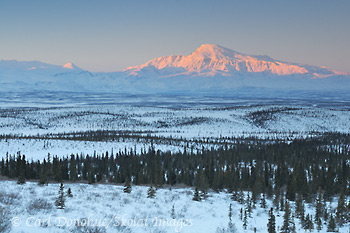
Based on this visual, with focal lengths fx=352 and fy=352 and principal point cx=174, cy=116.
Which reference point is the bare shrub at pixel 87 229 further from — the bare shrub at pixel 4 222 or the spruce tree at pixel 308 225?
the spruce tree at pixel 308 225

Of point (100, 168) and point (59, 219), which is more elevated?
point (59, 219)

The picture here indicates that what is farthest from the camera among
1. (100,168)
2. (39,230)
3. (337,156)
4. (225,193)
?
(337,156)

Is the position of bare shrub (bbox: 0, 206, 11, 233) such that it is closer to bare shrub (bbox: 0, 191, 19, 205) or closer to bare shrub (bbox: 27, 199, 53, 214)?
bare shrub (bbox: 27, 199, 53, 214)

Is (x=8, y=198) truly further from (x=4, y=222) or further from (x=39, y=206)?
(x=4, y=222)

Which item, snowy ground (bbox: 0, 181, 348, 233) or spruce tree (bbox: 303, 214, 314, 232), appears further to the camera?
spruce tree (bbox: 303, 214, 314, 232)

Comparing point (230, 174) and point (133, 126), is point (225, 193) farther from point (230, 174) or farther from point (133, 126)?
point (133, 126)

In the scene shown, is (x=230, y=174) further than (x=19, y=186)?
Yes

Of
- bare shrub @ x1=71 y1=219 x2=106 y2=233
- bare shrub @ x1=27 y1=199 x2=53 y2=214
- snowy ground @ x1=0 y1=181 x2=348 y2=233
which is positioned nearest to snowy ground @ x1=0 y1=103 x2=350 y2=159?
snowy ground @ x1=0 y1=181 x2=348 y2=233

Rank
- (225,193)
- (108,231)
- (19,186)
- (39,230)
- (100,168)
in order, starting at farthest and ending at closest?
1. (100,168)
2. (225,193)
3. (19,186)
4. (108,231)
5. (39,230)

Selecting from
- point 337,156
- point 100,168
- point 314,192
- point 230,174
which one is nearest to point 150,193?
point 230,174
